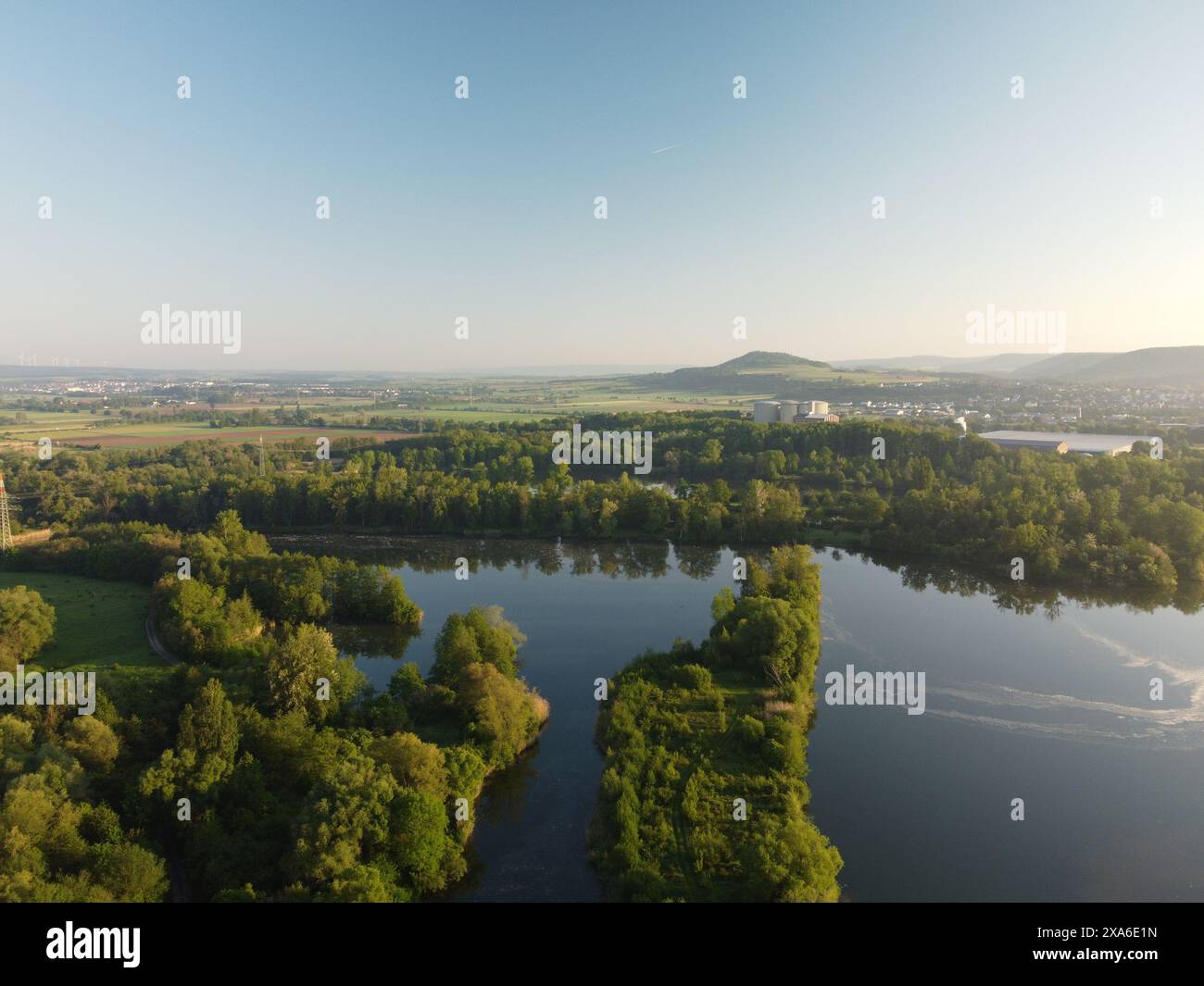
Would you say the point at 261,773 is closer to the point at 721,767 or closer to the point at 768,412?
the point at 721,767

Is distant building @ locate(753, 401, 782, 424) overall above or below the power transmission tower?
above

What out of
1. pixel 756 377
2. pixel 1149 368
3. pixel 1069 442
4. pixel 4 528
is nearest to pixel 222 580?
pixel 4 528

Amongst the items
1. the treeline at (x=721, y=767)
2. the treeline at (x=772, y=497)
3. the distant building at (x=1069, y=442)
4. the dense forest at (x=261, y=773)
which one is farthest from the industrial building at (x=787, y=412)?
the dense forest at (x=261, y=773)

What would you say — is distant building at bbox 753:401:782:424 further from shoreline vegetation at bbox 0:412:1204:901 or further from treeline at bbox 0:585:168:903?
treeline at bbox 0:585:168:903

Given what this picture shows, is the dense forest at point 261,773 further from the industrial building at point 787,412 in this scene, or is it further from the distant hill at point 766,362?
the distant hill at point 766,362

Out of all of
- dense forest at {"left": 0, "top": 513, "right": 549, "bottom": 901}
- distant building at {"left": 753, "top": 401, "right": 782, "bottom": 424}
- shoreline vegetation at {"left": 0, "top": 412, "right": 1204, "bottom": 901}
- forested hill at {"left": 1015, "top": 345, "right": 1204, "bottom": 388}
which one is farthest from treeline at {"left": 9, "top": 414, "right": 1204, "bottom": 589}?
forested hill at {"left": 1015, "top": 345, "right": 1204, "bottom": 388}

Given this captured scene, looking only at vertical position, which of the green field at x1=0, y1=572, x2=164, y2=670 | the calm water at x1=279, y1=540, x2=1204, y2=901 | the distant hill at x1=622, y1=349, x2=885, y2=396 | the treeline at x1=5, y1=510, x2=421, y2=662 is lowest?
the calm water at x1=279, y1=540, x2=1204, y2=901
